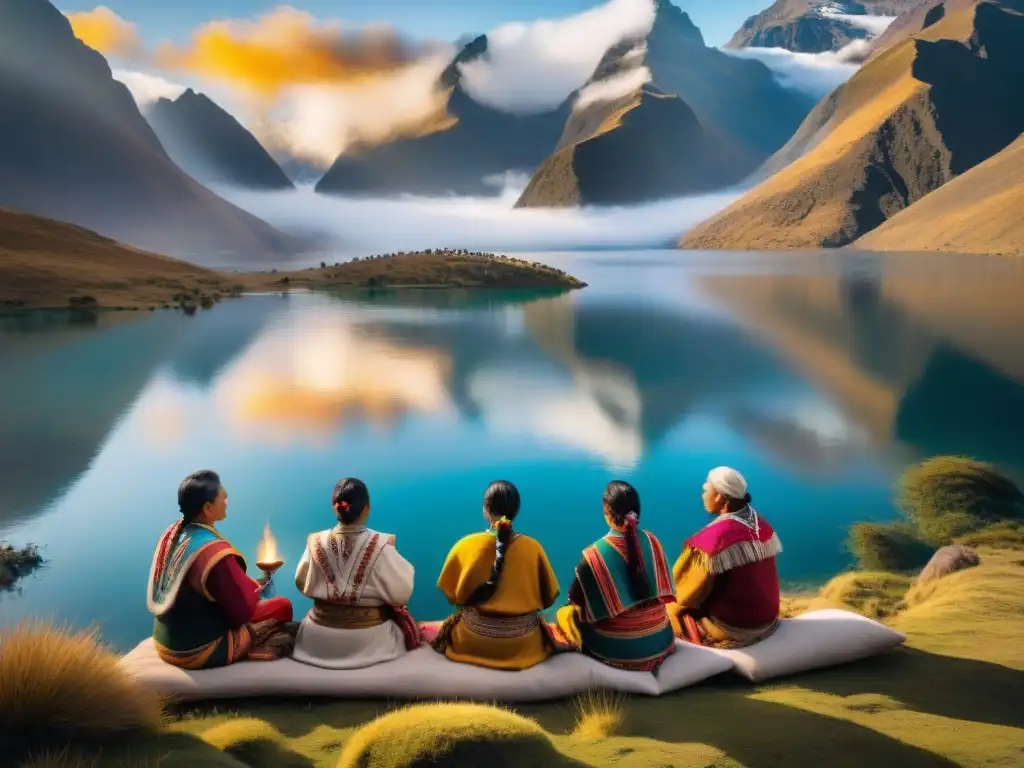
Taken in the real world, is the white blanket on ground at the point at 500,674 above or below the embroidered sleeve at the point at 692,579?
below

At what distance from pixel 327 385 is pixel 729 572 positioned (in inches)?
873

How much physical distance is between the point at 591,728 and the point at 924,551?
8.72 metres

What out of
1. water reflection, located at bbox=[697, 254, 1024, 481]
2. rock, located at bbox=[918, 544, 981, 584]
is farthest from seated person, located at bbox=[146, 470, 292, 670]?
water reflection, located at bbox=[697, 254, 1024, 481]

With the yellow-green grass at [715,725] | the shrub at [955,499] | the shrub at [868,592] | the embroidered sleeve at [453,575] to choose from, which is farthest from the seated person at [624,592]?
the shrub at [955,499]

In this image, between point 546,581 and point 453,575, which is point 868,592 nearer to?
point 546,581

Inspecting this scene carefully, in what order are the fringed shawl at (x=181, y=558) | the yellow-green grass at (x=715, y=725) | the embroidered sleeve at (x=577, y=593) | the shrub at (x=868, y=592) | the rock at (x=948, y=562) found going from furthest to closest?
the rock at (x=948, y=562) < the shrub at (x=868, y=592) < the embroidered sleeve at (x=577, y=593) < the fringed shawl at (x=181, y=558) < the yellow-green grass at (x=715, y=725)

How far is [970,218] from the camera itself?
484 feet

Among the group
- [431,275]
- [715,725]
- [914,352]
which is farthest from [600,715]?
[431,275]

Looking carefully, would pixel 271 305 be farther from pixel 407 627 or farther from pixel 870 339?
pixel 407 627

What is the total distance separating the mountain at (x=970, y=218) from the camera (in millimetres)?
133125

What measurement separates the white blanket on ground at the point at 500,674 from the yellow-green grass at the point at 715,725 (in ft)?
0.39

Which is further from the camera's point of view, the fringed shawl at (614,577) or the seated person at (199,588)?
the fringed shawl at (614,577)

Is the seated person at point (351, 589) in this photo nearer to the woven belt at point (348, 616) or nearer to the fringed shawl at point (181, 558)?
the woven belt at point (348, 616)

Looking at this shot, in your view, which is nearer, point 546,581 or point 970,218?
point 546,581
